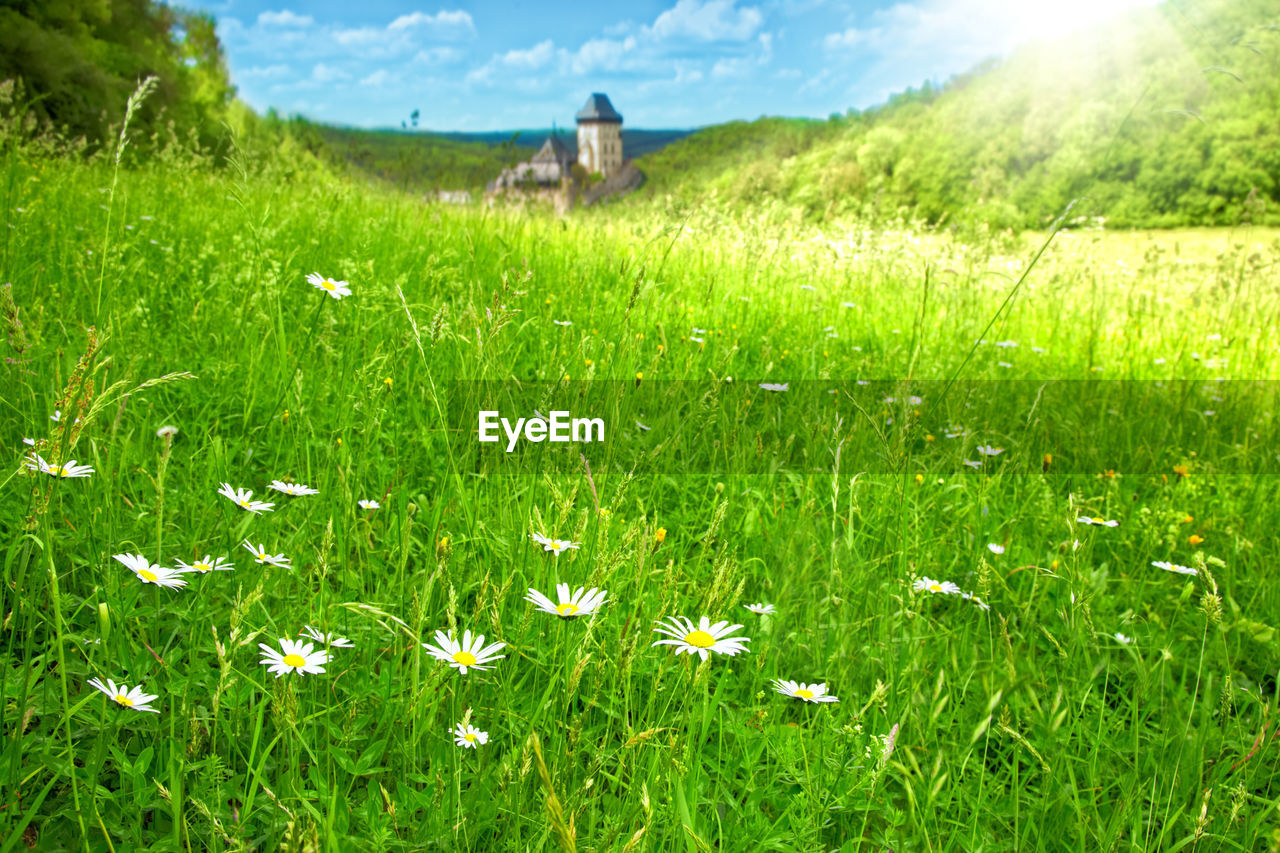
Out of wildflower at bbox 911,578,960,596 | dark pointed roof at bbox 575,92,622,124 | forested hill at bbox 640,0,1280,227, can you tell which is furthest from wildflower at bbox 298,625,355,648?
dark pointed roof at bbox 575,92,622,124

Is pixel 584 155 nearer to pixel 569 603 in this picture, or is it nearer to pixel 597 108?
pixel 569 603

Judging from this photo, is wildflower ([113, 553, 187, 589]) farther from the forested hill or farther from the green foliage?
the forested hill

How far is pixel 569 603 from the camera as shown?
108cm

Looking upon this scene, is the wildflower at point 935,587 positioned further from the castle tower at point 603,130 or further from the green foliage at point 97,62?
the castle tower at point 603,130

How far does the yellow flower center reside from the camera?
0.99 metres

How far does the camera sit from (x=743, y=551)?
1818 mm

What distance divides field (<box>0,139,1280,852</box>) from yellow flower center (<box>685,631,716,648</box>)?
0.18ft

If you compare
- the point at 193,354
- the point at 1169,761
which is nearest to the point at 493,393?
the point at 193,354

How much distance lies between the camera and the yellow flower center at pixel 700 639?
986 mm

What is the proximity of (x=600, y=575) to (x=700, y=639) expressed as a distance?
0.53ft

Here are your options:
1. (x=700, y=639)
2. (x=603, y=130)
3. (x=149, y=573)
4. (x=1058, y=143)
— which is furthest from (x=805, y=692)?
(x=603, y=130)

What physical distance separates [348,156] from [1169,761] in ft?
16.5

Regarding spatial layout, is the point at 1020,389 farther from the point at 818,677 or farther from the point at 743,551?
the point at 818,677

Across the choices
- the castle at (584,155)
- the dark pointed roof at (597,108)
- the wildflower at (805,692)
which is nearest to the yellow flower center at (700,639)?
the wildflower at (805,692)
